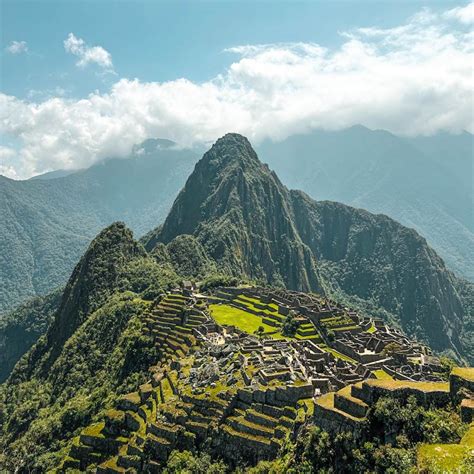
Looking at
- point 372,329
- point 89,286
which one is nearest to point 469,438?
point 372,329

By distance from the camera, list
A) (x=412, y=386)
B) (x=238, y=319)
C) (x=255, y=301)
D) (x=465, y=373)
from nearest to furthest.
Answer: (x=465, y=373)
(x=412, y=386)
(x=238, y=319)
(x=255, y=301)

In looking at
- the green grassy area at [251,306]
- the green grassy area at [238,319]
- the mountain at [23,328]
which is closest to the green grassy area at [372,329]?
the green grassy area at [251,306]

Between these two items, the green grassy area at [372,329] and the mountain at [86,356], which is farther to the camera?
the green grassy area at [372,329]

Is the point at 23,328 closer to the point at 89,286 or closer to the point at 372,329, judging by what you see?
the point at 89,286

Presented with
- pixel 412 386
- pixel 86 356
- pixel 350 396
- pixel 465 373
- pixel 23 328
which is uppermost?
pixel 465 373

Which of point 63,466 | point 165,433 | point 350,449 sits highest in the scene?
point 350,449

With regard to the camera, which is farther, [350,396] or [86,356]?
[86,356]

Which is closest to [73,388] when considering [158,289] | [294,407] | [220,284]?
[158,289]

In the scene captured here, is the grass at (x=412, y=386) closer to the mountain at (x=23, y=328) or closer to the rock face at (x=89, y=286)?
the rock face at (x=89, y=286)

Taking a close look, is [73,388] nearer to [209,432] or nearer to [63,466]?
[63,466]
